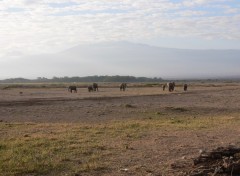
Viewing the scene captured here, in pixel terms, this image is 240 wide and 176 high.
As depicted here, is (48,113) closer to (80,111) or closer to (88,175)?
(80,111)

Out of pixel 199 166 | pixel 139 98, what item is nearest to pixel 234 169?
pixel 199 166

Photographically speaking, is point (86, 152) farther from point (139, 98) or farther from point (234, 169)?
point (139, 98)

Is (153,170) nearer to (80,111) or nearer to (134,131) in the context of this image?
(134,131)

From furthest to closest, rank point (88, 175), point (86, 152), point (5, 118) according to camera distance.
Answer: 1. point (5, 118)
2. point (86, 152)
3. point (88, 175)

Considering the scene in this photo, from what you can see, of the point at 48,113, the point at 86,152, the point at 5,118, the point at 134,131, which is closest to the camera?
the point at 86,152

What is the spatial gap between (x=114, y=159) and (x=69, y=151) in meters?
1.72

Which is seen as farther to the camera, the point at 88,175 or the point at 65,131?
the point at 65,131

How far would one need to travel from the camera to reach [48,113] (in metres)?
27.4

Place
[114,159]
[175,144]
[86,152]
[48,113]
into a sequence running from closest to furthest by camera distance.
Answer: [114,159], [86,152], [175,144], [48,113]

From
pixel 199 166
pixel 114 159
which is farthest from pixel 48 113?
pixel 199 166

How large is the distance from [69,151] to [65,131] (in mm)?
4742

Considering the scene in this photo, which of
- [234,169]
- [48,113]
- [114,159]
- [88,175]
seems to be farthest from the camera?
[48,113]

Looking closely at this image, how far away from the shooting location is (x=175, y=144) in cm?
1367

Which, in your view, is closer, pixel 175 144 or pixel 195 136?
pixel 175 144
